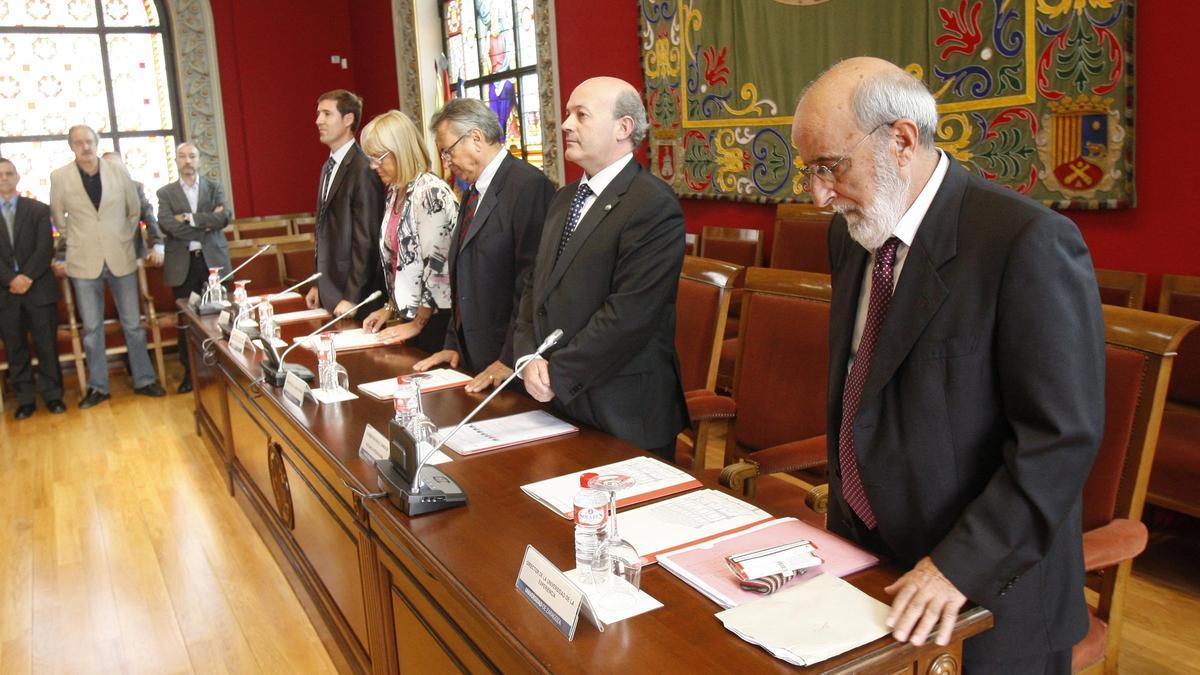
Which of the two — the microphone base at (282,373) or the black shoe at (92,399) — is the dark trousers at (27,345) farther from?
the microphone base at (282,373)

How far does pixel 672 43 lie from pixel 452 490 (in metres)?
4.34

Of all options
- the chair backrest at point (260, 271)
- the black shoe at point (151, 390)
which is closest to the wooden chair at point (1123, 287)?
the chair backrest at point (260, 271)

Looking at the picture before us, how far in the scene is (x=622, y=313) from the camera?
2.25 meters

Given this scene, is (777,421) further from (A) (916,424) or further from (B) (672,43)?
(B) (672,43)

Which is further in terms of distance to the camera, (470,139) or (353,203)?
(353,203)

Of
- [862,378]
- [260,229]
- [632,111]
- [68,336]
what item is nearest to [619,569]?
[862,378]

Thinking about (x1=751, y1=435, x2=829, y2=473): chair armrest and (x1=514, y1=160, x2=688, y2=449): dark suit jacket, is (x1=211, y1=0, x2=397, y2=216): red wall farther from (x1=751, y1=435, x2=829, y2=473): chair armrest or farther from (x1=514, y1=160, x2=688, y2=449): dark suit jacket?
(x1=751, y1=435, x2=829, y2=473): chair armrest

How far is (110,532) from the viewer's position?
3871 millimetres

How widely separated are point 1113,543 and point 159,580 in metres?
3.07

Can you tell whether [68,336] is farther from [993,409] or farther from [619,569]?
[993,409]

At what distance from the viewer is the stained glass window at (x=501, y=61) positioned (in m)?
7.23

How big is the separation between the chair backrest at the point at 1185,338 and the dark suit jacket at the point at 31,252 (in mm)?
5895

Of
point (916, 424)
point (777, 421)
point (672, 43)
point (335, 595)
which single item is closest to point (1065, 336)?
point (916, 424)

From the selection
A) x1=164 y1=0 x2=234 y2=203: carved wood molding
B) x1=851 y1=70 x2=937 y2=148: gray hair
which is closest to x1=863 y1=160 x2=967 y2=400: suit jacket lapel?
x1=851 y1=70 x2=937 y2=148: gray hair
